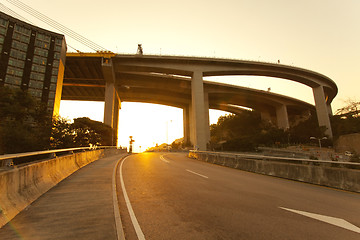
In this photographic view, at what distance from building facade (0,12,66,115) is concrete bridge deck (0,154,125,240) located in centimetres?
4740

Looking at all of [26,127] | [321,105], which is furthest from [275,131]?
[26,127]

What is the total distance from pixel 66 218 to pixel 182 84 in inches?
2172

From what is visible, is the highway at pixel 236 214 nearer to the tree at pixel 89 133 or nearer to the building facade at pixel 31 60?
the tree at pixel 89 133

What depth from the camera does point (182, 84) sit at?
5772 cm

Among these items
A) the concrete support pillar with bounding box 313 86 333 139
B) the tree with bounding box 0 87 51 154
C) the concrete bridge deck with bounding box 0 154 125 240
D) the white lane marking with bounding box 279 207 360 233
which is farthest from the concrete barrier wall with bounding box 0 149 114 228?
the concrete support pillar with bounding box 313 86 333 139

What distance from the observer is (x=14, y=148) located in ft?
64.6

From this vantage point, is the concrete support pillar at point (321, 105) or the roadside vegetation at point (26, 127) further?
the concrete support pillar at point (321, 105)

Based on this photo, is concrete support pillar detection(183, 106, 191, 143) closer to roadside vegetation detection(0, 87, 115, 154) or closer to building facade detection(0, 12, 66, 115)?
building facade detection(0, 12, 66, 115)

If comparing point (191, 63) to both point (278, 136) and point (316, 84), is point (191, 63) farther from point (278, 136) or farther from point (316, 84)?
point (278, 136)

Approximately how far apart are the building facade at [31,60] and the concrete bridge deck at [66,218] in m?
47.4

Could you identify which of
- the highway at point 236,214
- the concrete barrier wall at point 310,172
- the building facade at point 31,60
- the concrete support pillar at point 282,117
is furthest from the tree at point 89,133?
the concrete support pillar at point 282,117

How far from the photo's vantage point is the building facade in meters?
44.1

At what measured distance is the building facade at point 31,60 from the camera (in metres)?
44.1

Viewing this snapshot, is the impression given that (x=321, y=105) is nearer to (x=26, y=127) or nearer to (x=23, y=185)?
(x=23, y=185)
